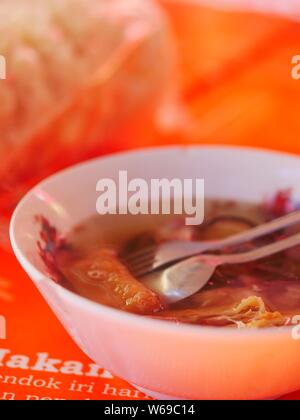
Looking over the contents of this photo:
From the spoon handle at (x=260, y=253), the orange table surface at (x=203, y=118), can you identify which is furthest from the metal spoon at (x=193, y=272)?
the orange table surface at (x=203, y=118)

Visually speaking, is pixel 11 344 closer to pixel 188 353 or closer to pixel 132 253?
pixel 132 253

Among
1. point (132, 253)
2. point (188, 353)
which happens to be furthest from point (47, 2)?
point (188, 353)

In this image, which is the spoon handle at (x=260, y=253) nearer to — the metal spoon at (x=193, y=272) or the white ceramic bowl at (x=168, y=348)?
the metal spoon at (x=193, y=272)

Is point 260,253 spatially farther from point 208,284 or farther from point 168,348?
point 168,348

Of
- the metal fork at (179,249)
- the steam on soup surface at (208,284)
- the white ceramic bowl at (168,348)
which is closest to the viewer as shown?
the white ceramic bowl at (168,348)

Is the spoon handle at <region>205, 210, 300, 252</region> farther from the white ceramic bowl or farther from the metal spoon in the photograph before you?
the white ceramic bowl

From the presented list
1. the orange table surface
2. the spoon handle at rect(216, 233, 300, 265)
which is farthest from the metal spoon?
the orange table surface
